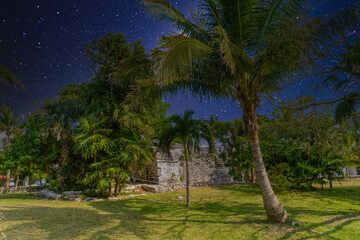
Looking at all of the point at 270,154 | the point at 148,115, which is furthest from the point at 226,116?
the point at 148,115

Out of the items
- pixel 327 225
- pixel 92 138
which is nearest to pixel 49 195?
pixel 92 138

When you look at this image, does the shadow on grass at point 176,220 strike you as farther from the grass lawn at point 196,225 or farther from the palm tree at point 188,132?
the palm tree at point 188,132

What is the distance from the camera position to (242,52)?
16.1 ft

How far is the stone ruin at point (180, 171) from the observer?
52.0 ft

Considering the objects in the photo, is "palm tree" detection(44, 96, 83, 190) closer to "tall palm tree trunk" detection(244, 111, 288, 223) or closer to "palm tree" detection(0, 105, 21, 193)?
"palm tree" detection(0, 105, 21, 193)

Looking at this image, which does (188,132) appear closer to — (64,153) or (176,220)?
(176,220)

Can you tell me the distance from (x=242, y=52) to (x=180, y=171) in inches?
554

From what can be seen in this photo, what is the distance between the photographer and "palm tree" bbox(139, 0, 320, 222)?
14.6 ft

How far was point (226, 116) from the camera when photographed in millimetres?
18641

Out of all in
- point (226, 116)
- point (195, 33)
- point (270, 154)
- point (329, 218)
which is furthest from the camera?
point (226, 116)

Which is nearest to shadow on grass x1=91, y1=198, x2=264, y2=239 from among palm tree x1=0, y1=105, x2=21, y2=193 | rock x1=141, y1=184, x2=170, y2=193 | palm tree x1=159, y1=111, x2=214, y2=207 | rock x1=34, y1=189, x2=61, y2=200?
palm tree x1=159, y1=111, x2=214, y2=207

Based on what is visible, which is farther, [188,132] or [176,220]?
[188,132]

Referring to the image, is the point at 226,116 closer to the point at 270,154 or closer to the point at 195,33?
the point at 270,154

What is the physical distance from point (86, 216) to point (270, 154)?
9669mm
